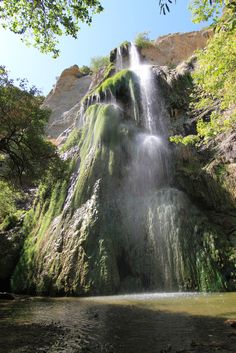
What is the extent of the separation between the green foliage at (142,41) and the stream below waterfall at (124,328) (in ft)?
137

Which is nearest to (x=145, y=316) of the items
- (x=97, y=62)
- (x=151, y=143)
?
(x=151, y=143)

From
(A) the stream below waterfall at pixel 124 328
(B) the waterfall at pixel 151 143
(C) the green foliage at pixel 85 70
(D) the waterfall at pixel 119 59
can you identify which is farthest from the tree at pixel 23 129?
(C) the green foliage at pixel 85 70

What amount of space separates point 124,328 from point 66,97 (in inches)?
1901

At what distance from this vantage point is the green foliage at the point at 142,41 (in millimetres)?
46097

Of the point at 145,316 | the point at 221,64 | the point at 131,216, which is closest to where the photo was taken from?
the point at 145,316

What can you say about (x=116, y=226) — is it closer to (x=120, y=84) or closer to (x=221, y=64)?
(x=221, y=64)

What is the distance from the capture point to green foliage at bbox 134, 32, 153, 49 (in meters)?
46.1

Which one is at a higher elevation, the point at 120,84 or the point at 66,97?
the point at 66,97

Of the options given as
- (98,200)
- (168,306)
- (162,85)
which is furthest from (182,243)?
(162,85)

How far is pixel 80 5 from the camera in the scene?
28.1 feet

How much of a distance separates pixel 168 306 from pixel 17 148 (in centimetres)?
932

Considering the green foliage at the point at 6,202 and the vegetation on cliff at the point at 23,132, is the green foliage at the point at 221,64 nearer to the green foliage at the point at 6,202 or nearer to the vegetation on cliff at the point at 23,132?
the vegetation on cliff at the point at 23,132

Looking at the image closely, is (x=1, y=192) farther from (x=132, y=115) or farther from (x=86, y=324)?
(x=86, y=324)

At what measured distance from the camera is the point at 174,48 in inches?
1817
